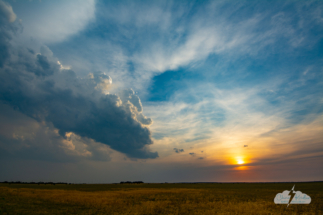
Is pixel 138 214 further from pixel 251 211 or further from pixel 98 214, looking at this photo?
pixel 251 211

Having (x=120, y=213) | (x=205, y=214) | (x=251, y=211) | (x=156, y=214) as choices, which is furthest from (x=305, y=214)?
(x=120, y=213)

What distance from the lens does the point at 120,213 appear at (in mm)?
25266

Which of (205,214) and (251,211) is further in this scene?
(251,211)

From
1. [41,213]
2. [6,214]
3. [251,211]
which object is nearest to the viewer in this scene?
[6,214]

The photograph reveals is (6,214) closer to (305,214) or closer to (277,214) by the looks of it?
(277,214)

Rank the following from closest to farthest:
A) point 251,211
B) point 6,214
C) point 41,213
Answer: point 6,214 < point 41,213 < point 251,211

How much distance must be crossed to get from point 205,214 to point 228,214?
328 centimetres

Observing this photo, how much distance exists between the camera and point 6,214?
72.0 feet

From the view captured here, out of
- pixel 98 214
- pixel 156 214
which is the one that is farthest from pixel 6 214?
pixel 156 214

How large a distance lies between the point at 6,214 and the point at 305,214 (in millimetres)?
41316

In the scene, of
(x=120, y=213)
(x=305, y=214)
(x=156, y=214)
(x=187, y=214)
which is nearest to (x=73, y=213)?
(x=120, y=213)

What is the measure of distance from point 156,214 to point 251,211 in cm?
1487

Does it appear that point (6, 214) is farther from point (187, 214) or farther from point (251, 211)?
point (251, 211)

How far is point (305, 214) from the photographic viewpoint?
24.5 m
